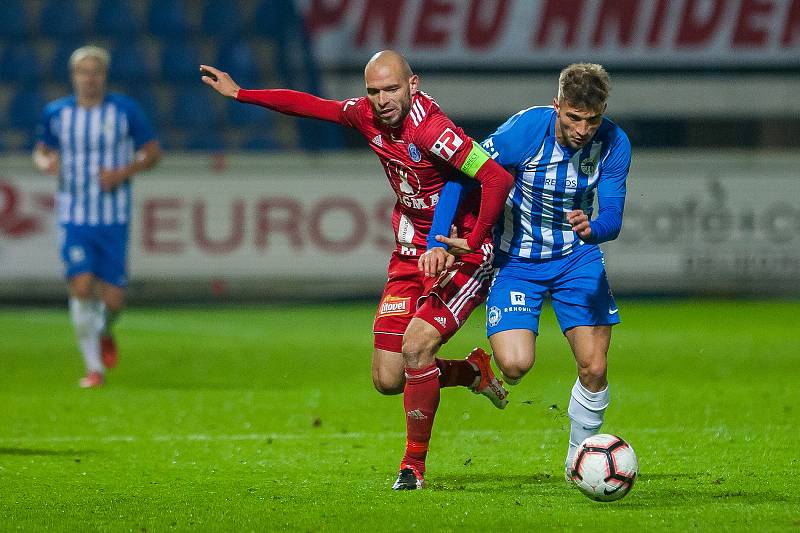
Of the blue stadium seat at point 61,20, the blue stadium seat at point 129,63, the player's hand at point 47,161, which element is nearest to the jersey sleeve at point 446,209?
the player's hand at point 47,161

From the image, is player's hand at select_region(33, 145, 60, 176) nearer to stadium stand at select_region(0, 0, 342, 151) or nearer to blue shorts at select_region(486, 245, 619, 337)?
blue shorts at select_region(486, 245, 619, 337)

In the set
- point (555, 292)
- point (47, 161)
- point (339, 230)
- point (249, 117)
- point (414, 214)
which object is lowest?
point (339, 230)

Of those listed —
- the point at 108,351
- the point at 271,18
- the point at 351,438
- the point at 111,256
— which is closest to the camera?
the point at 351,438

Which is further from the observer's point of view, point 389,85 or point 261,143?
point 261,143

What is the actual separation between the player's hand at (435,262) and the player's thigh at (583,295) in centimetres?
61

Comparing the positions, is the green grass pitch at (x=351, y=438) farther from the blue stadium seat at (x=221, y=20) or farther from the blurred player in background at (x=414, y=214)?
the blue stadium seat at (x=221, y=20)

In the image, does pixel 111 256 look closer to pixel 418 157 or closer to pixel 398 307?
pixel 398 307

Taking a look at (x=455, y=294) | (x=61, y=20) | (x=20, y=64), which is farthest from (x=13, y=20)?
(x=455, y=294)

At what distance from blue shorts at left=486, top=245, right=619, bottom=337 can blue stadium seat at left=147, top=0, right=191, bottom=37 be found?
14.6 metres

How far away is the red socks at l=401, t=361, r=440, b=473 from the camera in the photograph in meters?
5.67

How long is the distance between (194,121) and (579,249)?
13.7 m

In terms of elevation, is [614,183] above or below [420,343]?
above

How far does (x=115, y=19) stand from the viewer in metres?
19.9

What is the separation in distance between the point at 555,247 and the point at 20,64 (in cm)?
1501
